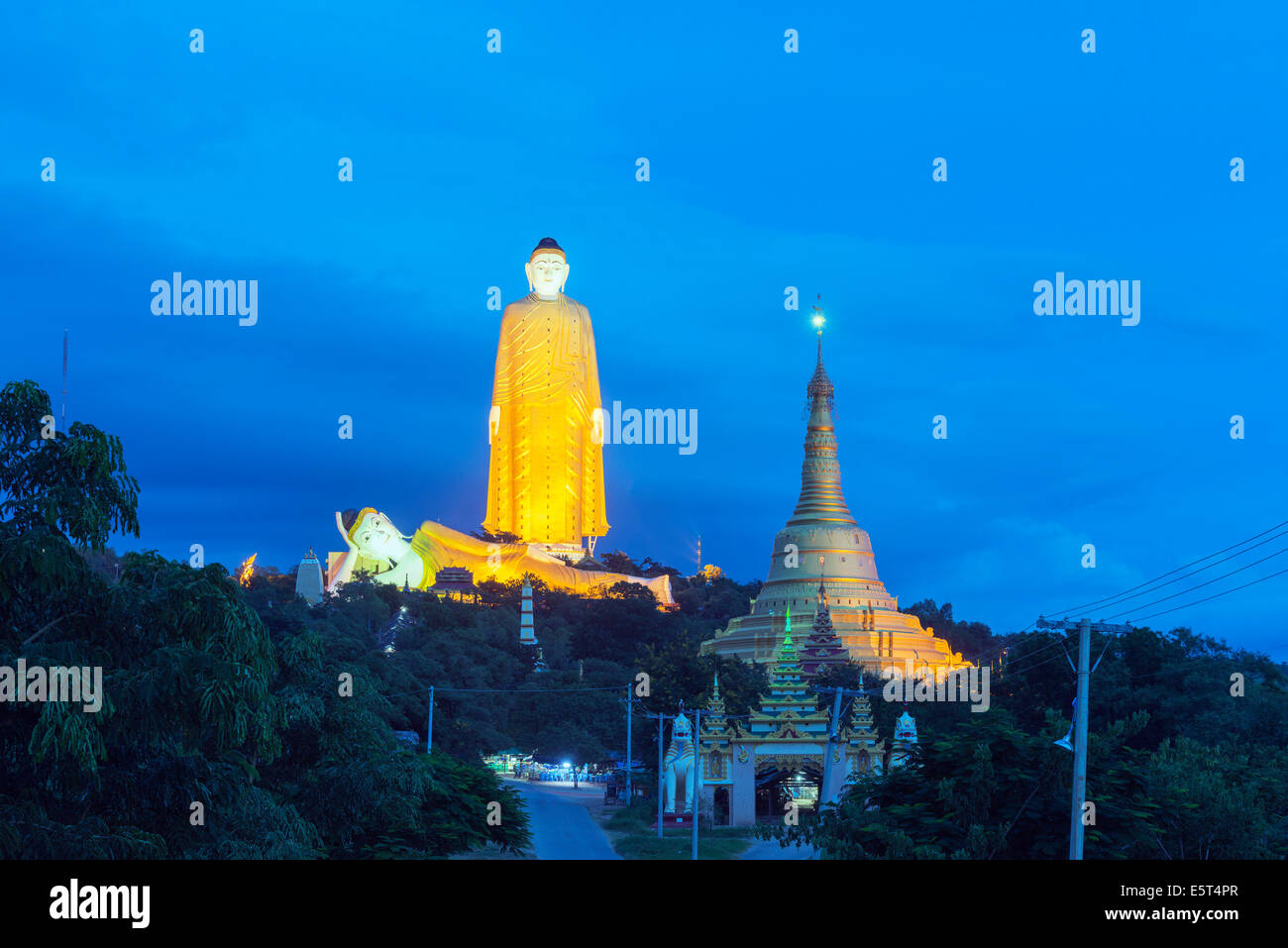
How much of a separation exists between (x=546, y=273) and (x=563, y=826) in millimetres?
65736

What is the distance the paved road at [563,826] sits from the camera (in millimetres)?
36000

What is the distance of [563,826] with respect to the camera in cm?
4291

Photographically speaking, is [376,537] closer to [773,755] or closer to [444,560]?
[444,560]

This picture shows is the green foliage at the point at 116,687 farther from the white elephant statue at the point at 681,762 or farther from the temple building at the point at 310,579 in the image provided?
the temple building at the point at 310,579

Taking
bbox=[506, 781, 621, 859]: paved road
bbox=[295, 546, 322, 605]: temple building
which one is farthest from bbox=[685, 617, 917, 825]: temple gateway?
bbox=[295, 546, 322, 605]: temple building

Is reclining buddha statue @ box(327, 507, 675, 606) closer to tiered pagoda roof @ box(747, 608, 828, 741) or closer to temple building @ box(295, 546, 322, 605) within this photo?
temple building @ box(295, 546, 322, 605)

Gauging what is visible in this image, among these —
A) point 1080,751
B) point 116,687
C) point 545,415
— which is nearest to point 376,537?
point 545,415

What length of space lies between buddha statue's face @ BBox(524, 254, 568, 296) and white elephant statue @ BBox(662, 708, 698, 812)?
195 feet
